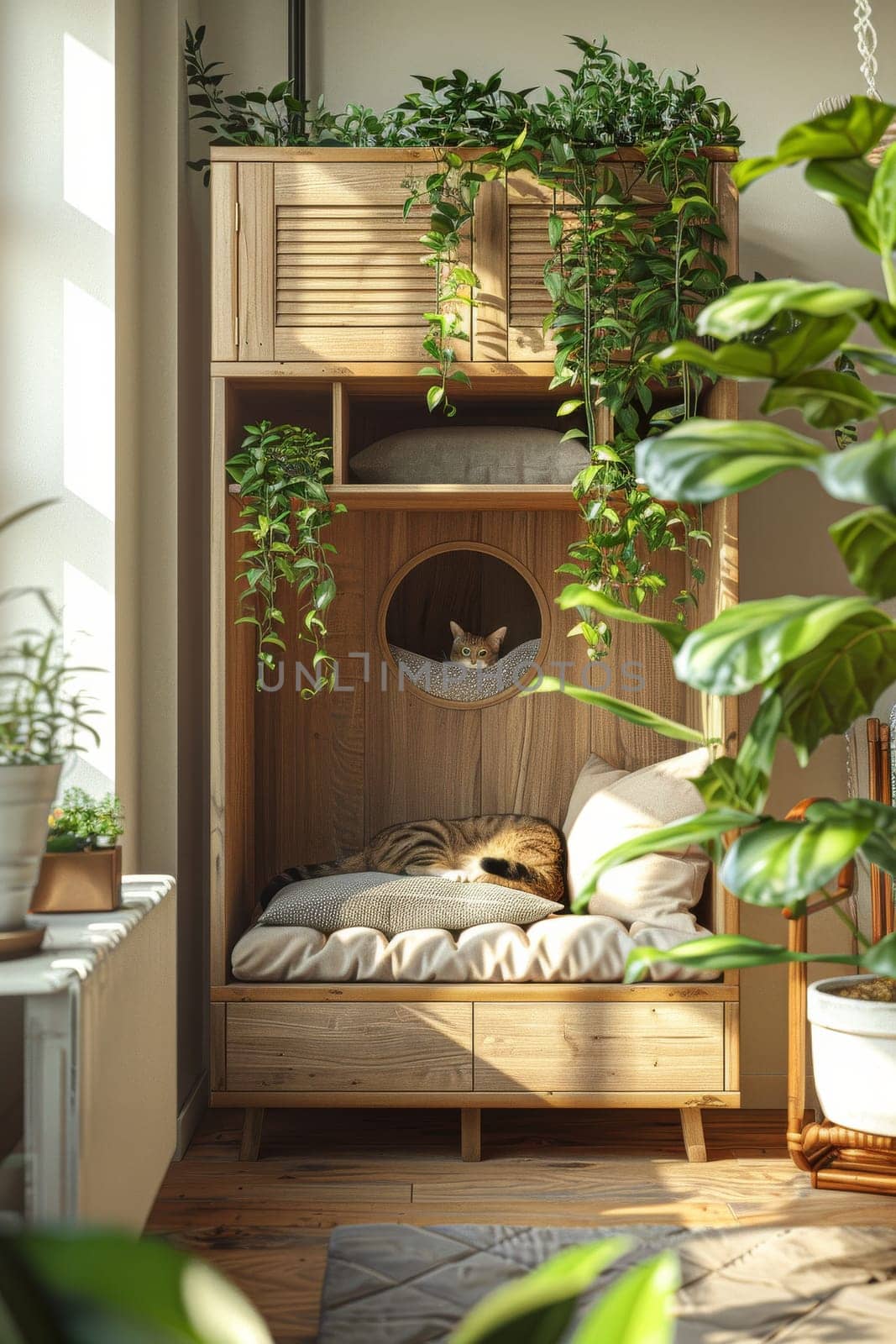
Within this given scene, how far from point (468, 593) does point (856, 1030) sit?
1533 millimetres

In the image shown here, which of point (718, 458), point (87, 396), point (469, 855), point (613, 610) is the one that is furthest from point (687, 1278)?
point (87, 396)

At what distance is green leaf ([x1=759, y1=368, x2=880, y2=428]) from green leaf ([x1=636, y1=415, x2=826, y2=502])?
2.4 inches

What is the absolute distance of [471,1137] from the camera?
2.61 m

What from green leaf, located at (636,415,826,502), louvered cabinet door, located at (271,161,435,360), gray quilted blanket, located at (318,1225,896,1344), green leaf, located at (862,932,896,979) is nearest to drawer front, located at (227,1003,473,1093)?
gray quilted blanket, located at (318,1225,896,1344)

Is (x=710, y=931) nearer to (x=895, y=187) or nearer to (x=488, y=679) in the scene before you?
(x=488, y=679)

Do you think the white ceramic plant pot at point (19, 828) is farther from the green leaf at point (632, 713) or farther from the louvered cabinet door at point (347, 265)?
the louvered cabinet door at point (347, 265)

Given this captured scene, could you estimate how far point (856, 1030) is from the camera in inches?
86.0

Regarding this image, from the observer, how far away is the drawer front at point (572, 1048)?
2572mm

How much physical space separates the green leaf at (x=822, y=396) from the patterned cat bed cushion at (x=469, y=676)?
1.93 m

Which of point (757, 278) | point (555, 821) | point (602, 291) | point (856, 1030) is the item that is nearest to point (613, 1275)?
point (856, 1030)

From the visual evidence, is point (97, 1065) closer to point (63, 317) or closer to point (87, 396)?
point (87, 396)

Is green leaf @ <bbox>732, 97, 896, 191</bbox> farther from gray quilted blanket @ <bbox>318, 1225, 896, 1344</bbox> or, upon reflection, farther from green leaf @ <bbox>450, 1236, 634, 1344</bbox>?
gray quilted blanket @ <bbox>318, 1225, 896, 1344</bbox>

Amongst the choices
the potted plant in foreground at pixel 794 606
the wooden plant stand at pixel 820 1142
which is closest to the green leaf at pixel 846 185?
the potted plant in foreground at pixel 794 606

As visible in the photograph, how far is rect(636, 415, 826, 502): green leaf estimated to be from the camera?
1098 mm
